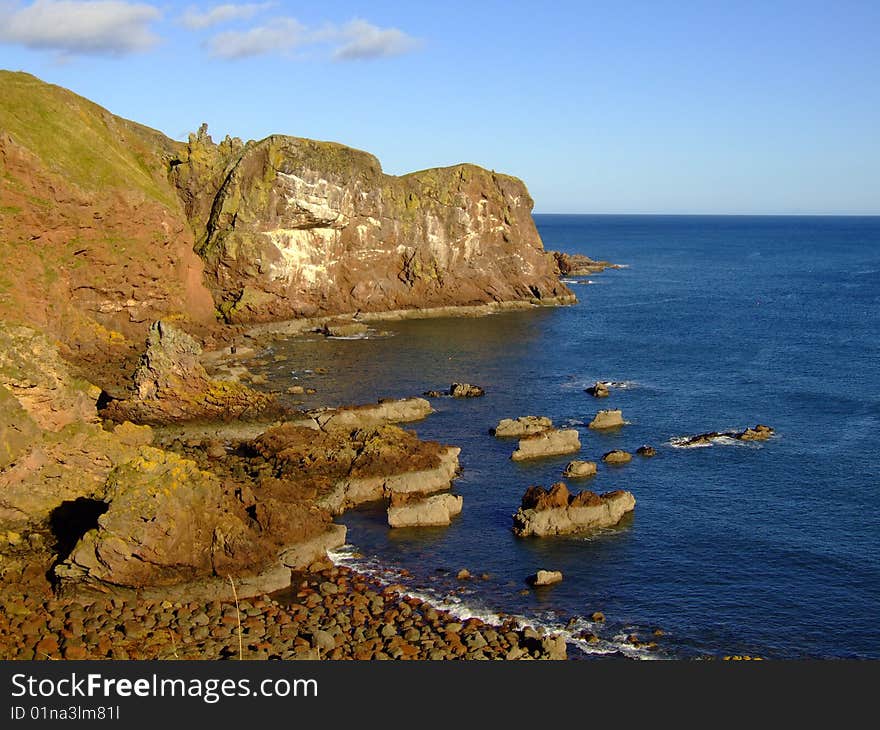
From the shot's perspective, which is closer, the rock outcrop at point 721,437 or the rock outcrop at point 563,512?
the rock outcrop at point 563,512

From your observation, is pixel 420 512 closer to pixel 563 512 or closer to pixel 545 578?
pixel 563 512

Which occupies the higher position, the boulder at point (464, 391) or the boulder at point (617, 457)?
the boulder at point (464, 391)

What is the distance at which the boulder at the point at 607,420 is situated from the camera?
79.1 metres

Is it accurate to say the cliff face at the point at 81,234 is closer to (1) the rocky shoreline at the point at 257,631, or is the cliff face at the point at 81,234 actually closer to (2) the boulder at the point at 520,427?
(2) the boulder at the point at 520,427

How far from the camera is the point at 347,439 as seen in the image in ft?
217

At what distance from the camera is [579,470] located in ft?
216

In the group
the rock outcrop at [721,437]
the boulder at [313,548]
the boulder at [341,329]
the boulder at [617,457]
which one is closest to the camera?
the boulder at [313,548]

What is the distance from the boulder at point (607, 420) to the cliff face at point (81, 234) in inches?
2068

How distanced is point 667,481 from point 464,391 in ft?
95.2

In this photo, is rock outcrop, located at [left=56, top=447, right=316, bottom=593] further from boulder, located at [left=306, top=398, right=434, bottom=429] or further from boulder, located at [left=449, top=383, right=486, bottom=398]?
boulder, located at [left=449, top=383, right=486, bottom=398]

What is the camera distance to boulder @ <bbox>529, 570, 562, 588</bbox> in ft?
157

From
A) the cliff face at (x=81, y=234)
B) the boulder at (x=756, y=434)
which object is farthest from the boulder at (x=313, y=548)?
the cliff face at (x=81, y=234)

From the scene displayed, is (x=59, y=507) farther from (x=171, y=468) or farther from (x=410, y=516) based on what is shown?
(x=410, y=516)

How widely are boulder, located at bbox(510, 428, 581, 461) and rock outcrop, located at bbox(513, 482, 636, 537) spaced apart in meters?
11.9
